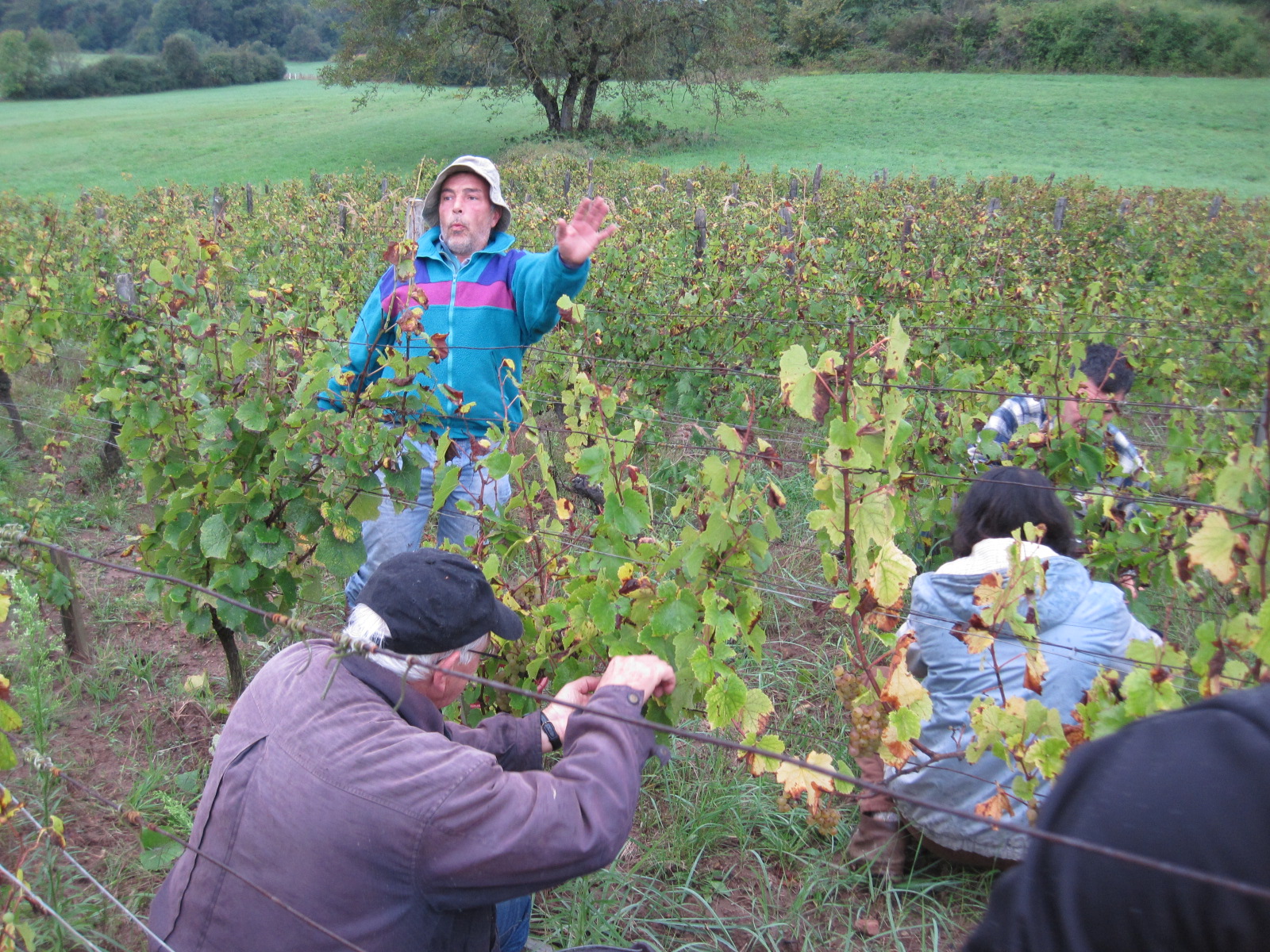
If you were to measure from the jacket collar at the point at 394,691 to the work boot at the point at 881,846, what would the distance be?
4.17 ft

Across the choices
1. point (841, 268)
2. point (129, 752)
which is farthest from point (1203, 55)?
point (129, 752)

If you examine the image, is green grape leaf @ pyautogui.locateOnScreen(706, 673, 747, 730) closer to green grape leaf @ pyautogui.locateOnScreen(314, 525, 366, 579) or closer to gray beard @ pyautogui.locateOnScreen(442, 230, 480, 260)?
green grape leaf @ pyautogui.locateOnScreen(314, 525, 366, 579)

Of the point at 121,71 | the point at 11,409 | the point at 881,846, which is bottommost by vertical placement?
the point at 881,846

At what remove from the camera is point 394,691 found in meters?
1.45

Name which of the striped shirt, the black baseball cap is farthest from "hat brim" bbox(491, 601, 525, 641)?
the striped shirt

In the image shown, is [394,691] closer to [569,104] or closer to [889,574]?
[889,574]

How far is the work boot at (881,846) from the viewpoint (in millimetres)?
2229

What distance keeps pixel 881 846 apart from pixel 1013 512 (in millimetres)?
897

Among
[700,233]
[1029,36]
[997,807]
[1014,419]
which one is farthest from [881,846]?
[1029,36]

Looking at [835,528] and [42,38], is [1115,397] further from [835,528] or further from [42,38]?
[42,38]

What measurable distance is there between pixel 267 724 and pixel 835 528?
102 centimetres

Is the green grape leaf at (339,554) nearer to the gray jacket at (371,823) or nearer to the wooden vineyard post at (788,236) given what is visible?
the gray jacket at (371,823)

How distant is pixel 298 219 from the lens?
932cm

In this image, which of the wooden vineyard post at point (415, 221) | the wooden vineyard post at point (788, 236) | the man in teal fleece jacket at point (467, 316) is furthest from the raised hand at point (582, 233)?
the wooden vineyard post at point (788, 236)
